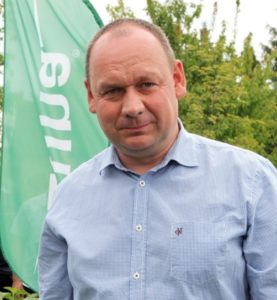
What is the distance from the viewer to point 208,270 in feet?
6.33

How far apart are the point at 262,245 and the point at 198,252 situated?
0.60 ft

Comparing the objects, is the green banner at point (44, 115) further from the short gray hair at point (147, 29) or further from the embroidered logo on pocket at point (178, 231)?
the embroidered logo on pocket at point (178, 231)

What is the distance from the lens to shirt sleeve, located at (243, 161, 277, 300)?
1937 millimetres

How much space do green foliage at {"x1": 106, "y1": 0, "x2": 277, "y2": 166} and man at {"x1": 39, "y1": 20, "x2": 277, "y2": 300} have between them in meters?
6.58

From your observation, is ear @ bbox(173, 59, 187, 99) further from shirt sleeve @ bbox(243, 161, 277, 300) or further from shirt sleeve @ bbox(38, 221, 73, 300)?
shirt sleeve @ bbox(38, 221, 73, 300)

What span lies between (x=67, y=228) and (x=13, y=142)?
6.01ft

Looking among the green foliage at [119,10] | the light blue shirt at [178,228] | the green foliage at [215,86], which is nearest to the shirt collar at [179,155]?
the light blue shirt at [178,228]

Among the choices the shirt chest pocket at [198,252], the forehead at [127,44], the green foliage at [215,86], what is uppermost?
the forehead at [127,44]

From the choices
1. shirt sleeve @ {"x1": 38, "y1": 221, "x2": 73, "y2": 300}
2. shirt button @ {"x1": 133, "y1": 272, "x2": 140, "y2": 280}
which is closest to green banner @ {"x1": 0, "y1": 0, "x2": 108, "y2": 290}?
shirt sleeve @ {"x1": 38, "y1": 221, "x2": 73, "y2": 300}

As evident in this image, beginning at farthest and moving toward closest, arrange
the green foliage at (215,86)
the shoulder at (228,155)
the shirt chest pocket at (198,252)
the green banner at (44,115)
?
the green foliage at (215,86), the green banner at (44,115), the shoulder at (228,155), the shirt chest pocket at (198,252)

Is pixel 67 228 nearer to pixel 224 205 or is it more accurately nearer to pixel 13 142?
pixel 224 205

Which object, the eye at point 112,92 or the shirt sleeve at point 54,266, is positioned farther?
the shirt sleeve at point 54,266

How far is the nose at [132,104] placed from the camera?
2002 millimetres

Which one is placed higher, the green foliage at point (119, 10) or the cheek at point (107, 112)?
the cheek at point (107, 112)
